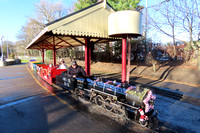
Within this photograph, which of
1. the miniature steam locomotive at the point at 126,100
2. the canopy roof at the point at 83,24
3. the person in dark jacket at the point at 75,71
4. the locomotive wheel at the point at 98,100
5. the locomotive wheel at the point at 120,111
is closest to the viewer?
the miniature steam locomotive at the point at 126,100

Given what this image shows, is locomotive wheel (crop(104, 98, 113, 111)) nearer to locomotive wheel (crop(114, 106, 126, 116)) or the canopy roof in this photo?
locomotive wheel (crop(114, 106, 126, 116))

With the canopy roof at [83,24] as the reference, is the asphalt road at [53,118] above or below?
below

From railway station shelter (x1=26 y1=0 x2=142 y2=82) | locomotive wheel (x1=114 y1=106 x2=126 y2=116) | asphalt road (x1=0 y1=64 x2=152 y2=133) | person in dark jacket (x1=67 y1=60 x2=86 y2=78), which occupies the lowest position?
asphalt road (x1=0 y1=64 x2=152 y2=133)

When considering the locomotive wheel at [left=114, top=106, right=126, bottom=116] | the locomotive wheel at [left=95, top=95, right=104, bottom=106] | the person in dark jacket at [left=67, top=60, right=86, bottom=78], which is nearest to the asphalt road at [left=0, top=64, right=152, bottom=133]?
the locomotive wheel at [left=114, top=106, right=126, bottom=116]

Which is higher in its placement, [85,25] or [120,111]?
[85,25]

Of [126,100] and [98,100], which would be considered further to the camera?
[98,100]

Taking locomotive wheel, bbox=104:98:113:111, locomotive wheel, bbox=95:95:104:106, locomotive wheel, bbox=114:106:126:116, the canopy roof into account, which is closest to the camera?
locomotive wheel, bbox=114:106:126:116

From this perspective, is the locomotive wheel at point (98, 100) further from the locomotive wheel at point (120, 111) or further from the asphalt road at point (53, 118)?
the locomotive wheel at point (120, 111)

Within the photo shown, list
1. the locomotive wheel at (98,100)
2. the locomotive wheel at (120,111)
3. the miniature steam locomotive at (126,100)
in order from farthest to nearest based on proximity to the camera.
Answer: the locomotive wheel at (98,100) → the locomotive wheel at (120,111) → the miniature steam locomotive at (126,100)

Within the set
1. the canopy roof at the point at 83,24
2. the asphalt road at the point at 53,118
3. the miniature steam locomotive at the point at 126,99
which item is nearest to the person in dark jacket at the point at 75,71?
the miniature steam locomotive at the point at 126,99

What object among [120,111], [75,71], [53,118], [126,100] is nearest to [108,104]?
[120,111]

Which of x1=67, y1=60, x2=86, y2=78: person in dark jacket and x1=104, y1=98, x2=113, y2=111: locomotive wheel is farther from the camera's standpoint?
x1=67, y1=60, x2=86, y2=78: person in dark jacket

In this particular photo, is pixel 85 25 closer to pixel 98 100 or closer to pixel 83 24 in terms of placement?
pixel 83 24

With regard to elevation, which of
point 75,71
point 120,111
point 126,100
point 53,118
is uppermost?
point 75,71
